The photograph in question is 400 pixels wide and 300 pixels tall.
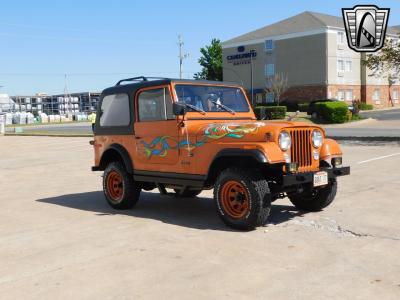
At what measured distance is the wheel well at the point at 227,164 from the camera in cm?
633

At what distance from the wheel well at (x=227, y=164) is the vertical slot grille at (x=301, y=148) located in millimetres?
488

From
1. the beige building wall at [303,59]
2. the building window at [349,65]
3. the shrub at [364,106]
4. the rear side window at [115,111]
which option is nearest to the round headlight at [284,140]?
the rear side window at [115,111]

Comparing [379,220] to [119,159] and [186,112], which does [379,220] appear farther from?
[119,159]

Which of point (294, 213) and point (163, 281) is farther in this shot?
point (294, 213)

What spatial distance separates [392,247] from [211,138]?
260 centimetres

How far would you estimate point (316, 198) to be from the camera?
24.1ft

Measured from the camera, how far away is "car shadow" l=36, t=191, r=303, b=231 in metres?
6.98

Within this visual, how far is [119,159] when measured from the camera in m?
8.45

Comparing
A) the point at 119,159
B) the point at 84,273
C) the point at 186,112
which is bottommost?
the point at 84,273

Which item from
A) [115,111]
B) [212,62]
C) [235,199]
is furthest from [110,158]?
[212,62]

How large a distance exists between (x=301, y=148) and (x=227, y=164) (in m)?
1.01

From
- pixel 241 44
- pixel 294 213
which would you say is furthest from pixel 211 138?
pixel 241 44

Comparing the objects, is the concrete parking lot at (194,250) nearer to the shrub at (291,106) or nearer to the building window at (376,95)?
the shrub at (291,106)

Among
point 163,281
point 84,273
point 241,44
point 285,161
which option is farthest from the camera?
point 241,44
